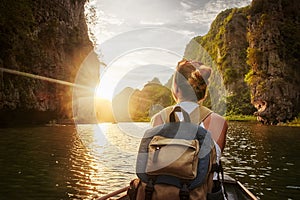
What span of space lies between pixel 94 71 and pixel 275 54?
3411 cm

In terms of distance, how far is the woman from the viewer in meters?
3.17

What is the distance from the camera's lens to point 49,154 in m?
16.4

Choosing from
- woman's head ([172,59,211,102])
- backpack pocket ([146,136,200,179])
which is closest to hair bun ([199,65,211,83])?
woman's head ([172,59,211,102])

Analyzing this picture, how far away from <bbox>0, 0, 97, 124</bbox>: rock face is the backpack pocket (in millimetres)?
31713

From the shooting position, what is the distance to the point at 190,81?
3213mm

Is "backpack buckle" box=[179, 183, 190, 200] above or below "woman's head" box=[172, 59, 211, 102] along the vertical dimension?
below

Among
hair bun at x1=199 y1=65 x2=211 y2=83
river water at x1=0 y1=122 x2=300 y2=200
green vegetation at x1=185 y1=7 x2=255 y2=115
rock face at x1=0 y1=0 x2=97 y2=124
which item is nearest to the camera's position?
hair bun at x1=199 y1=65 x2=211 y2=83

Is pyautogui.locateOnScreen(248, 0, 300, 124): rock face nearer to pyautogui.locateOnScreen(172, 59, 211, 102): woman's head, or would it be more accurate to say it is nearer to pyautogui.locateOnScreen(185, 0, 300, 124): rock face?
pyautogui.locateOnScreen(185, 0, 300, 124): rock face

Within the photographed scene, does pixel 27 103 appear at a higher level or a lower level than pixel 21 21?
lower

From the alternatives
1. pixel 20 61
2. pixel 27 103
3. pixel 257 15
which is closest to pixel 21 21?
pixel 20 61

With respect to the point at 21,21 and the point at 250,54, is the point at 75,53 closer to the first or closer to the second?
the point at 21,21

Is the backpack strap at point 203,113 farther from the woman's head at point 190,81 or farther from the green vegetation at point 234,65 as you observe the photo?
the green vegetation at point 234,65

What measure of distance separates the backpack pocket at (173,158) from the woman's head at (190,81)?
69 centimetres

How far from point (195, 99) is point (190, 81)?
20 centimetres
